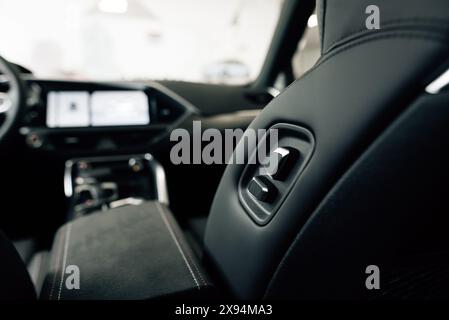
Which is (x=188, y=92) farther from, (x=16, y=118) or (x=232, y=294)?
(x=232, y=294)

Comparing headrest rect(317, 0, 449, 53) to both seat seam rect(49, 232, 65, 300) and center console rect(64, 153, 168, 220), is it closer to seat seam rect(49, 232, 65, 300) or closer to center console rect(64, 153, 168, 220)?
seat seam rect(49, 232, 65, 300)

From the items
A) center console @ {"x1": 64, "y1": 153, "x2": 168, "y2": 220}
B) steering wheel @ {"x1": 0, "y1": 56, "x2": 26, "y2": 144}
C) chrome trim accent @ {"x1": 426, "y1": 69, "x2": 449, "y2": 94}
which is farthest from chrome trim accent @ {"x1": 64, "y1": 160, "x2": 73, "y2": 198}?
chrome trim accent @ {"x1": 426, "y1": 69, "x2": 449, "y2": 94}

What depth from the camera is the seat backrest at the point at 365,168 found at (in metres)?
0.41

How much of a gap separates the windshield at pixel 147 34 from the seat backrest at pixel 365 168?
2408 millimetres

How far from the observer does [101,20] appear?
5.53 meters

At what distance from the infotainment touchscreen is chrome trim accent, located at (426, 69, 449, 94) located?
1530 mm

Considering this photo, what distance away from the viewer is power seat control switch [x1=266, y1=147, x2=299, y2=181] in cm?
59

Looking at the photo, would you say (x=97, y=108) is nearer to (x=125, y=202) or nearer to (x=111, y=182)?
(x=111, y=182)

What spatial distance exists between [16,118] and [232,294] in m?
0.96

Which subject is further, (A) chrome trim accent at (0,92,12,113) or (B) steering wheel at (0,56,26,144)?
(A) chrome trim accent at (0,92,12,113)

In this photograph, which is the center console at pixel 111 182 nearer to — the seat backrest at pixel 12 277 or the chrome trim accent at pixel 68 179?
the chrome trim accent at pixel 68 179

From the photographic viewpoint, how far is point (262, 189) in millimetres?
630

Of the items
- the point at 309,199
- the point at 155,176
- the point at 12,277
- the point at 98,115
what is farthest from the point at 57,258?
the point at 98,115

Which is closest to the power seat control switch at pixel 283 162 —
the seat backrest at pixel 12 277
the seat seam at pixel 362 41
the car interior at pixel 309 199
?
the car interior at pixel 309 199
